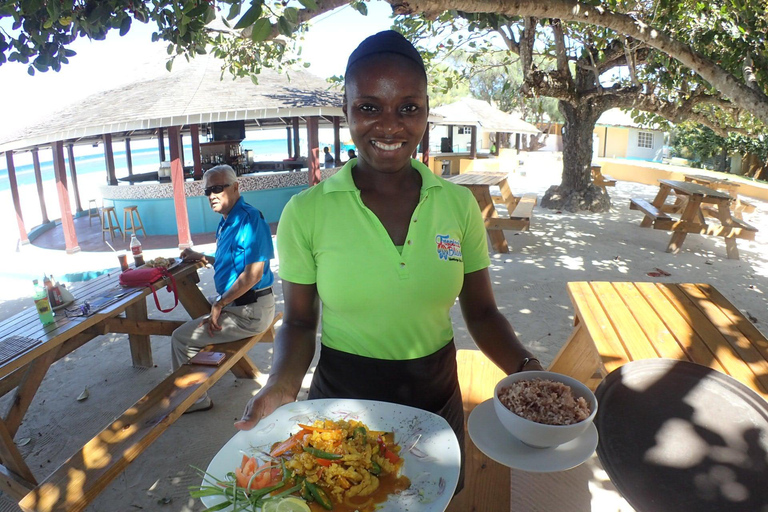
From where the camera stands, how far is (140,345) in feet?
16.1

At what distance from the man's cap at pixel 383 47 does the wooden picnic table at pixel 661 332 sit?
1894mm

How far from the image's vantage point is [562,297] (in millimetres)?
6371

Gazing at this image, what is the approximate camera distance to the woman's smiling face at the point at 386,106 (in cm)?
146

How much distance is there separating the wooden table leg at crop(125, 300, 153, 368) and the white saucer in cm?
420

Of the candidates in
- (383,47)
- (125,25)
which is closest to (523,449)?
(383,47)

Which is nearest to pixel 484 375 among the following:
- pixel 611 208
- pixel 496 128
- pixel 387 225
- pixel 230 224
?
pixel 387 225

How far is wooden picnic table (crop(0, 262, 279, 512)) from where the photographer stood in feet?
7.95

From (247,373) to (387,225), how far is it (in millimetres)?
3493

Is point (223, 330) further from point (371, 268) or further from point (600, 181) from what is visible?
point (600, 181)

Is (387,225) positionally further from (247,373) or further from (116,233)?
(116,233)

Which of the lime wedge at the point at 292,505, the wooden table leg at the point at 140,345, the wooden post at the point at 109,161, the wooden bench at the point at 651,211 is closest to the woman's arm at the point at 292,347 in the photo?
the lime wedge at the point at 292,505

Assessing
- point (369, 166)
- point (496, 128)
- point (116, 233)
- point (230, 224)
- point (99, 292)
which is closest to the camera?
point (369, 166)

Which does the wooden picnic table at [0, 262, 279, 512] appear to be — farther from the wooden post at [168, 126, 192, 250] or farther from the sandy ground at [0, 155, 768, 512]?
the wooden post at [168, 126, 192, 250]

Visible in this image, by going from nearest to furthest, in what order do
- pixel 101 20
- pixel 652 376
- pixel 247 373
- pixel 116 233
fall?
pixel 652 376, pixel 101 20, pixel 247 373, pixel 116 233
